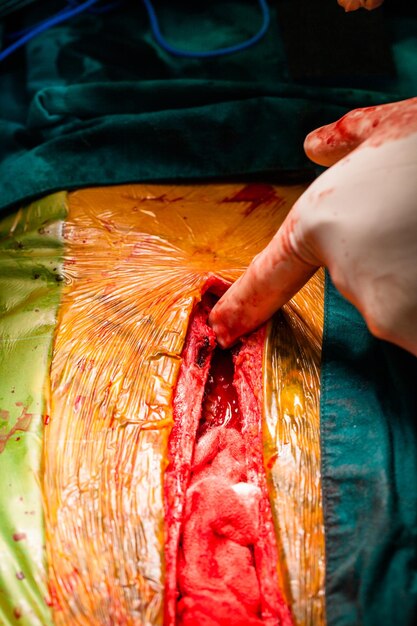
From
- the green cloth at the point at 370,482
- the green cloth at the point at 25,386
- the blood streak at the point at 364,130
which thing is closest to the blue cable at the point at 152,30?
the green cloth at the point at 25,386

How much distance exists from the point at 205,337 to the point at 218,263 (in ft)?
0.89

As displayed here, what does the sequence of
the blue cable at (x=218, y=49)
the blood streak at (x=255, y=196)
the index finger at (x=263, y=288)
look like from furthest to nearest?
the blue cable at (x=218, y=49), the blood streak at (x=255, y=196), the index finger at (x=263, y=288)

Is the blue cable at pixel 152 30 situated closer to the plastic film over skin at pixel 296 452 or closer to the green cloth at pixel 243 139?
the green cloth at pixel 243 139

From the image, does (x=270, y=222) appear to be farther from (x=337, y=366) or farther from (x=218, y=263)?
(x=337, y=366)

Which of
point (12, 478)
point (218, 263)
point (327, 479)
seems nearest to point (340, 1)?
point (218, 263)

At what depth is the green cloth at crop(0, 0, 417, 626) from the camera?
1033 mm

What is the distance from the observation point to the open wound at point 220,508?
1.05m

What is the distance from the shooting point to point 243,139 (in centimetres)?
170

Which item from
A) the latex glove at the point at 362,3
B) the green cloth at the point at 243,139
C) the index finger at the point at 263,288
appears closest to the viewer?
the green cloth at the point at 243,139

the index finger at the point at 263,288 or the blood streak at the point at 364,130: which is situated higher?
the blood streak at the point at 364,130

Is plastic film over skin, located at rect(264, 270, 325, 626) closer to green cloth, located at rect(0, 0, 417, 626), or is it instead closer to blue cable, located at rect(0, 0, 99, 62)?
green cloth, located at rect(0, 0, 417, 626)

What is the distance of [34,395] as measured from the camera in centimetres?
123

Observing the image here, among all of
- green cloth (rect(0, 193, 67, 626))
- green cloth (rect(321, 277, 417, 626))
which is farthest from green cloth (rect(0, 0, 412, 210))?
green cloth (rect(321, 277, 417, 626))

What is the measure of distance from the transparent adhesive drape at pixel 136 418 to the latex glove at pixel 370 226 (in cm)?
25
